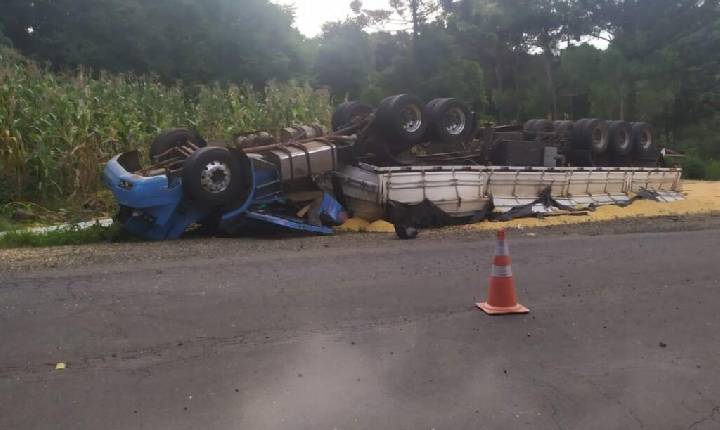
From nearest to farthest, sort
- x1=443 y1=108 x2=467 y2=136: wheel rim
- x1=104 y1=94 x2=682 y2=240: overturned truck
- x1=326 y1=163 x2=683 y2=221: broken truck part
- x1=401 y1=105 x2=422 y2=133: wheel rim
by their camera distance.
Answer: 1. x1=104 y1=94 x2=682 y2=240: overturned truck
2. x1=326 y1=163 x2=683 y2=221: broken truck part
3. x1=401 y1=105 x2=422 y2=133: wheel rim
4. x1=443 y1=108 x2=467 y2=136: wheel rim

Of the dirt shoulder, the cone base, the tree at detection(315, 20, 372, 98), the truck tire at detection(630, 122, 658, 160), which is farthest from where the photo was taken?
the tree at detection(315, 20, 372, 98)

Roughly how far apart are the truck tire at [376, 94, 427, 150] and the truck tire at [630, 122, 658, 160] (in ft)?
21.6

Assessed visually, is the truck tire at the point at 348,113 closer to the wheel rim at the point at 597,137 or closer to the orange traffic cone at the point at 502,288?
the wheel rim at the point at 597,137

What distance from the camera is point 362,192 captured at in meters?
11.9

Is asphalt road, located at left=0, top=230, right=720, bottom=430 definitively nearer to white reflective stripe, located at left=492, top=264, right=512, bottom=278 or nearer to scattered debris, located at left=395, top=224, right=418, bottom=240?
white reflective stripe, located at left=492, top=264, right=512, bottom=278

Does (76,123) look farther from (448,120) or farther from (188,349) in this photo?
(188,349)

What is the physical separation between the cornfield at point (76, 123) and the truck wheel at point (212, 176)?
3831mm

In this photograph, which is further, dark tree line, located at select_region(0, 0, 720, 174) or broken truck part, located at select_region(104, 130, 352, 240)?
dark tree line, located at select_region(0, 0, 720, 174)

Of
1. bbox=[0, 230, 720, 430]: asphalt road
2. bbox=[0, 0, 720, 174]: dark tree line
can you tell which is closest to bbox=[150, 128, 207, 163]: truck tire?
bbox=[0, 230, 720, 430]: asphalt road

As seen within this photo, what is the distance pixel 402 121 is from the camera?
12297mm

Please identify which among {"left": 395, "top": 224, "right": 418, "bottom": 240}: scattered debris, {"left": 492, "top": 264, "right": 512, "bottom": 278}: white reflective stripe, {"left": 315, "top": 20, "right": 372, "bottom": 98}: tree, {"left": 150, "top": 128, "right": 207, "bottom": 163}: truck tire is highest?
{"left": 315, "top": 20, "right": 372, "bottom": 98}: tree

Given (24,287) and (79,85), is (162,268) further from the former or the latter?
(79,85)

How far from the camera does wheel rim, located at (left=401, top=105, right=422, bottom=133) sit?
1237 cm

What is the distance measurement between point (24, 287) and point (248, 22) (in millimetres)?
28905
